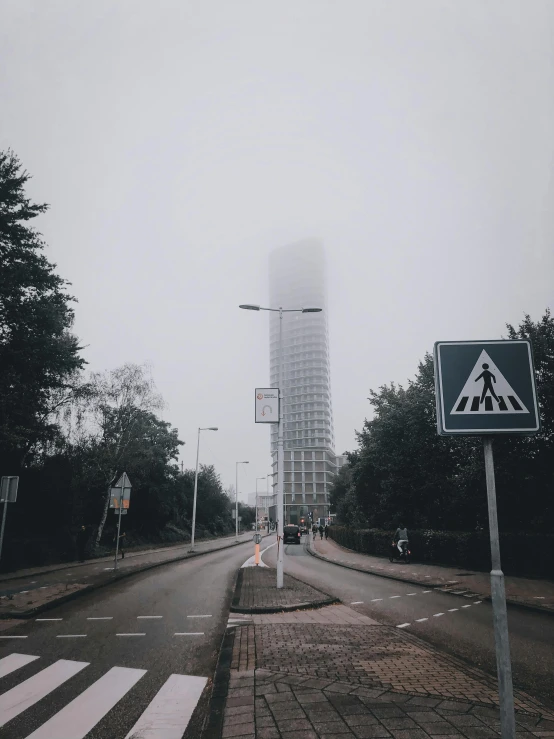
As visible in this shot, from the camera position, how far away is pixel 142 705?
15.1 feet

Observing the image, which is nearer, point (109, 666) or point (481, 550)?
point (109, 666)

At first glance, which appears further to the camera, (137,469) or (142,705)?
(137,469)

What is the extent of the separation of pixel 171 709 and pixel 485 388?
4.20 meters

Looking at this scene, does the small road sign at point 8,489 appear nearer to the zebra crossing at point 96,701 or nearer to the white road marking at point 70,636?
the white road marking at point 70,636

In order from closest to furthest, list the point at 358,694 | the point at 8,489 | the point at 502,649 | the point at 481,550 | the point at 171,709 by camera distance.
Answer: the point at 502,649 → the point at 358,694 → the point at 171,709 → the point at 8,489 → the point at 481,550

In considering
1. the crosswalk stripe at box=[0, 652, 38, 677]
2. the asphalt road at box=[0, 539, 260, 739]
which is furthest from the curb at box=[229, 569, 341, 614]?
the crosswalk stripe at box=[0, 652, 38, 677]

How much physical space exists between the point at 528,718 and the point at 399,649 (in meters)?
2.40

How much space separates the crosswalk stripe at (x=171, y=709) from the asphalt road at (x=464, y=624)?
352 cm

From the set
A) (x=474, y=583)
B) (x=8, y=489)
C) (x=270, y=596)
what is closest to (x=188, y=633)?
(x=270, y=596)

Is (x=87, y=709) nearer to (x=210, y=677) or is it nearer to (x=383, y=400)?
(x=210, y=677)

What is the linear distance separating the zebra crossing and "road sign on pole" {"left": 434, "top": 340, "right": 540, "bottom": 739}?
352 cm

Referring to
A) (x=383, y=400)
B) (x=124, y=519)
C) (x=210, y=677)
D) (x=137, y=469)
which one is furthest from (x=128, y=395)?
(x=210, y=677)

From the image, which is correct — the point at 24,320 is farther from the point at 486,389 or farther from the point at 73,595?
the point at 486,389

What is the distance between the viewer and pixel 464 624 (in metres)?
8.48
